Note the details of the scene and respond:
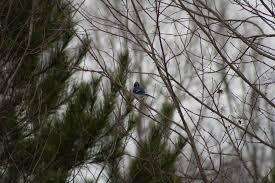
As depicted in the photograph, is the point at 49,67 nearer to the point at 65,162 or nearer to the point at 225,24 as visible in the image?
the point at 65,162

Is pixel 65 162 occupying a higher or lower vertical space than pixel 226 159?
higher

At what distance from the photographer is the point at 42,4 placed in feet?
10.6

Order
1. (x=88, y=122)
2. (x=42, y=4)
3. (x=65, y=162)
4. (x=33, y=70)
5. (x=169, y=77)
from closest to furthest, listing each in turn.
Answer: (x=169, y=77) → (x=42, y=4) → (x=33, y=70) → (x=65, y=162) → (x=88, y=122)

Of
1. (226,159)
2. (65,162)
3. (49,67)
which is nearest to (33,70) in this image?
(49,67)

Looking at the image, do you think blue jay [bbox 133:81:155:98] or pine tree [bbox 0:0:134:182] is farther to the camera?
blue jay [bbox 133:81:155:98]

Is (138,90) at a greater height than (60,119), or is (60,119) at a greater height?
(138,90)

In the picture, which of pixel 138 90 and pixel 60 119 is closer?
pixel 138 90

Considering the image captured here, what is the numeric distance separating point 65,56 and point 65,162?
3.54 ft

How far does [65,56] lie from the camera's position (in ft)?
16.9

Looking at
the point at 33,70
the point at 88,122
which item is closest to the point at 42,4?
the point at 33,70

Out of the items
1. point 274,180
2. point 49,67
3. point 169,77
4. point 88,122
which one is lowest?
point 274,180

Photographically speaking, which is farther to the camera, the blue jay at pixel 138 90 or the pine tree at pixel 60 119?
the blue jay at pixel 138 90

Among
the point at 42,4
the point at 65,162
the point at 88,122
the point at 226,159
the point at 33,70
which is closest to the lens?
the point at 226,159

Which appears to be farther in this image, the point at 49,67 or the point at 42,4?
the point at 49,67
